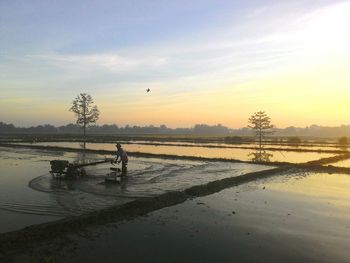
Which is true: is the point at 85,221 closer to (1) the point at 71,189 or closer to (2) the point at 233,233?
(2) the point at 233,233

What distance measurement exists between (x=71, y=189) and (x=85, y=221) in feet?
18.9

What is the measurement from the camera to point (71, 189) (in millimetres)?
14469

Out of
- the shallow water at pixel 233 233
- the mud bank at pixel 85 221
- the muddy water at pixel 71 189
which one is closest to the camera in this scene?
the shallow water at pixel 233 233

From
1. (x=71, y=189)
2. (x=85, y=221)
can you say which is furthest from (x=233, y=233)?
(x=71, y=189)

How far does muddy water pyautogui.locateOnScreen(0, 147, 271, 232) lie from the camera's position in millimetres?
10461

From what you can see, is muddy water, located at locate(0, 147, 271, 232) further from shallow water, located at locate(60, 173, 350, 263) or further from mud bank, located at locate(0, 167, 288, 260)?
shallow water, located at locate(60, 173, 350, 263)

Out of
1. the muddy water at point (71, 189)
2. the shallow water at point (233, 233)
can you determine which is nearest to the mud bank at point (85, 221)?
the shallow water at point (233, 233)

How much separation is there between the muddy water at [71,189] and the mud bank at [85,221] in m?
1.02

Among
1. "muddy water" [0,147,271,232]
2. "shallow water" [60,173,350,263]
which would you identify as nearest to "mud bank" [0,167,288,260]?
"shallow water" [60,173,350,263]

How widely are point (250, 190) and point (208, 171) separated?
6.28m

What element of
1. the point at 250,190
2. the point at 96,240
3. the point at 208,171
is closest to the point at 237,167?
the point at 208,171

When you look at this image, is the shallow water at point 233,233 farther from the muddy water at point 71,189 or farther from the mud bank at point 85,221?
the muddy water at point 71,189

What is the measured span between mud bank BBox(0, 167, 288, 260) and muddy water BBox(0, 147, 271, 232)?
1.02 metres

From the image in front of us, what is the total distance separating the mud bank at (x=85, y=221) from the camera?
291 inches
